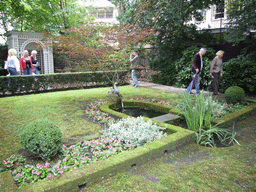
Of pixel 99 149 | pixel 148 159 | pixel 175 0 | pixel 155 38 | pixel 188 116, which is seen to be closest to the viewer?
pixel 148 159

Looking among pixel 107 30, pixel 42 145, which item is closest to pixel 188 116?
pixel 42 145

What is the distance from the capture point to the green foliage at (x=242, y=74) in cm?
805

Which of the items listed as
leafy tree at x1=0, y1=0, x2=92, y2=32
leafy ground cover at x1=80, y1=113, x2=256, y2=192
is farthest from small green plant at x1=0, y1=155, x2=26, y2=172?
leafy tree at x1=0, y1=0, x2=92, y2=32

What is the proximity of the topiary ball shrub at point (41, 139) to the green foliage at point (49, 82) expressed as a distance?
461 cm

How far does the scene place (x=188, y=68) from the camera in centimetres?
980

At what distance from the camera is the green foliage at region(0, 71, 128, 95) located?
7.98 m

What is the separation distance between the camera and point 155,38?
12094mm

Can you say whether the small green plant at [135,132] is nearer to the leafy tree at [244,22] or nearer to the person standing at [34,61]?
the leafy tree at [244,22]

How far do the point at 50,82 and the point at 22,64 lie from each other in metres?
1.53

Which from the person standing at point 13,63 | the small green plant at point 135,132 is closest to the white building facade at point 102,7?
the person standing at point 13,63

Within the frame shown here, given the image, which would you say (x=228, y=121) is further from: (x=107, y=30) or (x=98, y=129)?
(x=107, y=30)

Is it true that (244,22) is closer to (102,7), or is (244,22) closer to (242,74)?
(242,74)

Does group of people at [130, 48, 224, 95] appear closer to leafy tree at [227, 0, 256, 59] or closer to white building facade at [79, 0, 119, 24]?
leafy tree at [227, 0, 256, 59]

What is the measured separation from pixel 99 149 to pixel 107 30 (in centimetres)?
427
